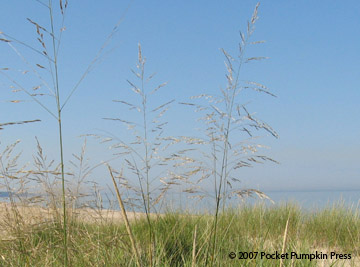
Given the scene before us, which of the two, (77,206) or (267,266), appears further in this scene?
(77,206)

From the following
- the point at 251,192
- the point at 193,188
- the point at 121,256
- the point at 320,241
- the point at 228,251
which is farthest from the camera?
the point at 320,241

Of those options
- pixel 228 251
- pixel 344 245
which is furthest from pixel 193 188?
pixel 344 245

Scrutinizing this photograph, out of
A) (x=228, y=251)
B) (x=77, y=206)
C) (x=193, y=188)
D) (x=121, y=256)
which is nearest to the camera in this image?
(x=193, y=188)

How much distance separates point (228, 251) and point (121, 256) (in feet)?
3.74

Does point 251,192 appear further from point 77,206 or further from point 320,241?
point 320,241

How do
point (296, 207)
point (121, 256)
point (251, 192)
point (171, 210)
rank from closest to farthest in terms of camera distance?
1. point (251, 192)
2. point (121, 256)
3. point (171, 210)
4. point (296, 207)

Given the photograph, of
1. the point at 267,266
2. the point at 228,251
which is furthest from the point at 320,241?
the point at 267,266

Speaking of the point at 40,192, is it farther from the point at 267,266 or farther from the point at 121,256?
the point at 267,266

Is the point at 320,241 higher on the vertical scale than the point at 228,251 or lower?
lower

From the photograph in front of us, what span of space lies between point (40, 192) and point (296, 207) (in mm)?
4734

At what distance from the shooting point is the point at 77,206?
4.13 meters

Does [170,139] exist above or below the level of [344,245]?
above

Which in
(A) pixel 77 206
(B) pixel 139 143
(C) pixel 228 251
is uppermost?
(B) pixel 139 143

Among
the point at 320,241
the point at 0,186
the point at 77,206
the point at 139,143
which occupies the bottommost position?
the point at 320,241
